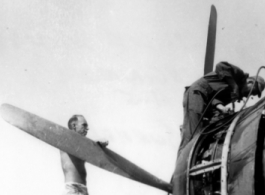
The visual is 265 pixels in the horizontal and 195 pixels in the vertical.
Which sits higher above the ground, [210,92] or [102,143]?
[210,92]

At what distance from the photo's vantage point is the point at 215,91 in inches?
273

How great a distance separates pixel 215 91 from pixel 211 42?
2671 mm

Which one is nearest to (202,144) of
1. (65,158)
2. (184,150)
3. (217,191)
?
(184,150)

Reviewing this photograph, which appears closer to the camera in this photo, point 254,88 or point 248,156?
point 248,156

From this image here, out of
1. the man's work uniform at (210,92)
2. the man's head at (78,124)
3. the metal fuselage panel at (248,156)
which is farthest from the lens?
the man's work uniform at (210,92)

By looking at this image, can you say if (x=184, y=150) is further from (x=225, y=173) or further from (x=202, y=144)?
(x=225, y=173)

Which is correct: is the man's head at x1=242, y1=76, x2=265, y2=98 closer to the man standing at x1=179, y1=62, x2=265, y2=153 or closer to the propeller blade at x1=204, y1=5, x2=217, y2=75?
the man standing at x1=179, y1=62, x2=265, y2=153

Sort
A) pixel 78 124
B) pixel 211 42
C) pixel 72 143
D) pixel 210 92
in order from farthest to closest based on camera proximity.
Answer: pixel 211 42 < pixel 210 92 < pixel 78 124 < pixel 72 143

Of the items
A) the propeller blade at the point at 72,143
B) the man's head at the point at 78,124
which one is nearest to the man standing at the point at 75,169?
the man's head at the point at 78,124

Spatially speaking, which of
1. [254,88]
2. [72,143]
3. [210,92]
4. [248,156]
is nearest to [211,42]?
[254,88]

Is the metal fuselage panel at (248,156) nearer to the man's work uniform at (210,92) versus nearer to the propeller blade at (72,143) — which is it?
the man's work uniform at (210,92)

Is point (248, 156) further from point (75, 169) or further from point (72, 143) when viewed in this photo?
point (75, 169)

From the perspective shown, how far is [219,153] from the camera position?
16.7 feet

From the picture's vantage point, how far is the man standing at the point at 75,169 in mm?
5910
